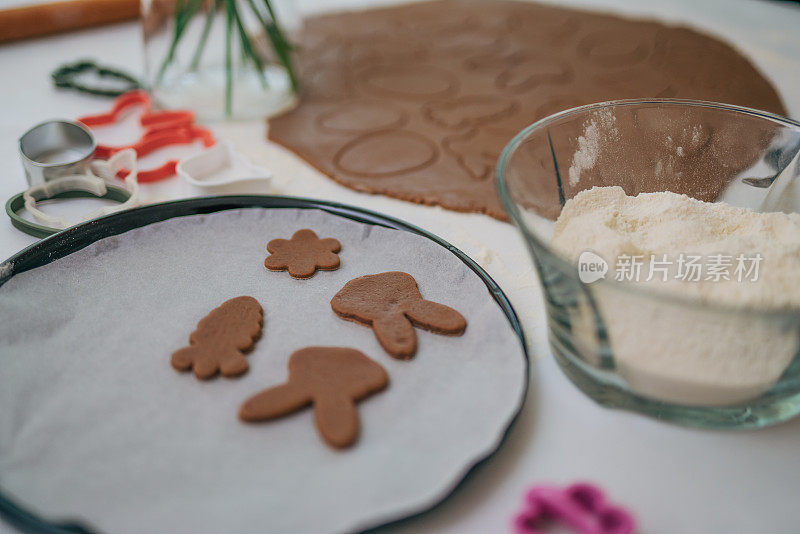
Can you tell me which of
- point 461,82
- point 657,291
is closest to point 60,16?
point 461,82

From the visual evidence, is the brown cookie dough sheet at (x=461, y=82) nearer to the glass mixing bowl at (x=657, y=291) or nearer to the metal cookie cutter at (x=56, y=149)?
the glass mixing bowl at (x=657, y=291)

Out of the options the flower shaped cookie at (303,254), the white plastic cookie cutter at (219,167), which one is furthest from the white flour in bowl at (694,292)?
the white plastic cookie cutter at (219,167)

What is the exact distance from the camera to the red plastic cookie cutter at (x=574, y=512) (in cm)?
39

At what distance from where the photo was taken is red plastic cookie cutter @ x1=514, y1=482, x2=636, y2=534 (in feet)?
1.27

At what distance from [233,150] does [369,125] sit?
0.21 metres

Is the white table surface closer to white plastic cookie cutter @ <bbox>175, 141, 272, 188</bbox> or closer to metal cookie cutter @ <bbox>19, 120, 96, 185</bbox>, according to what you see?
metal cookie cutter @ <bbox>19, 120, 96, 185</bbox>

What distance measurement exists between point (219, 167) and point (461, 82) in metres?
0.45

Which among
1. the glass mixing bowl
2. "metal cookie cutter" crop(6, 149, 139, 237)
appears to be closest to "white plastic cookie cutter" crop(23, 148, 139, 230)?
"metal cookie cutter" crop(6, 149, 139, 237)

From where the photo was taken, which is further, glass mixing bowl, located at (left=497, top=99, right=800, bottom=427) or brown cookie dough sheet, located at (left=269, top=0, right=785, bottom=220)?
brown cookie dough sheet, located at (left=269, top=0, right=785, bottom=220)

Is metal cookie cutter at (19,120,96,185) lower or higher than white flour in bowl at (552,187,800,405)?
lower

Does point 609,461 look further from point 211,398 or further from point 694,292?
point 211,398

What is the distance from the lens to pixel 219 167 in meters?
0.80

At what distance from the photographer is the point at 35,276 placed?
57cm

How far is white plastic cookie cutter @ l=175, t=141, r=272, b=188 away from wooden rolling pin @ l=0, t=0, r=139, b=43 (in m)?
0.65
